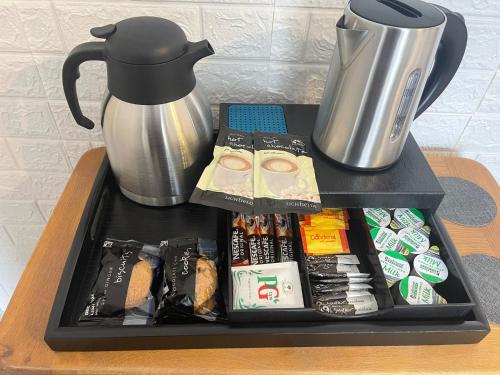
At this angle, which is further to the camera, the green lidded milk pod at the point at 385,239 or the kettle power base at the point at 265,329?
the green lidded milk pod at the point at 385,239

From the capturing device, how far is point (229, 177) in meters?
0.58

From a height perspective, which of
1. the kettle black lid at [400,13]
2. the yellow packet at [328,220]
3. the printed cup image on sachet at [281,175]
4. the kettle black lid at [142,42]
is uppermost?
the kettle black lid at [400,13]

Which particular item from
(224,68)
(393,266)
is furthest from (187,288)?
(224,68)

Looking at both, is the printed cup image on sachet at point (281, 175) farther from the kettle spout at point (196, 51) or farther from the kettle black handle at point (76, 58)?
the kettle black handle at point (76, 58)

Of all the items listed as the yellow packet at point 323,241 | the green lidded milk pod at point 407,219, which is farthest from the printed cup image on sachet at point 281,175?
the green lidded milk pod at point 407,219

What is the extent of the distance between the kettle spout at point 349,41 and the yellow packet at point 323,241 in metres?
0.28

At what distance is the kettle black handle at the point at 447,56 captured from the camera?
522mm

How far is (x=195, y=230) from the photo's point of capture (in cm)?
68

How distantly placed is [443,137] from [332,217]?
1.37 ft

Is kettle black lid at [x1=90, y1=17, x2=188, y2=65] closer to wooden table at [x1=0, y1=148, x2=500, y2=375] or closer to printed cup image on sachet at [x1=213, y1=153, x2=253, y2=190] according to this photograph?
printed cup image on sachet at [x1=213, y1=153, x2=253, y2=190]

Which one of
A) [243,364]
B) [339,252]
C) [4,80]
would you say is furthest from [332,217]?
[4,80]

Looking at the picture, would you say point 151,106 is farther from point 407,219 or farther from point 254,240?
point 407,219

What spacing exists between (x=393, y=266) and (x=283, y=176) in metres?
0.23

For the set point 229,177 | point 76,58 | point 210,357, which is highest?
point 76,58
